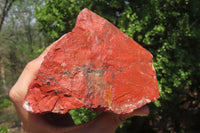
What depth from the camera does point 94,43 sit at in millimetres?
1656

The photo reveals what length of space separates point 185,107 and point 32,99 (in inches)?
171

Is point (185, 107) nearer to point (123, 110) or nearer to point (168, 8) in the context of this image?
point (168, 8)

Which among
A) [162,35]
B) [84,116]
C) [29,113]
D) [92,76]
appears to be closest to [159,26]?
[162,35]

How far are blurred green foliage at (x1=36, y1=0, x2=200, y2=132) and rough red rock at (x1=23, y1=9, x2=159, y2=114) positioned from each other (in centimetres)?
121

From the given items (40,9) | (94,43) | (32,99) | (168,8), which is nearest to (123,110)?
(94,43)

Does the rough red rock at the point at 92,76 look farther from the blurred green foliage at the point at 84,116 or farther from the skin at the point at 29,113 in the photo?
the blurred green foliage at the point at 84,116

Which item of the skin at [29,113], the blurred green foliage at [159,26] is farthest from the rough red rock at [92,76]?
the blurred green foliage at [159,26]

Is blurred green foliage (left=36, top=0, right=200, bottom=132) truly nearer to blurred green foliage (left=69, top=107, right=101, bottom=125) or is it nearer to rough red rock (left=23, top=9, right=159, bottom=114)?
blurred green foliage (left=69, top=107, right=101, bottom=125)

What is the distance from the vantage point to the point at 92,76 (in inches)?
61.0

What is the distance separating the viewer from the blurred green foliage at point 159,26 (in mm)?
2725

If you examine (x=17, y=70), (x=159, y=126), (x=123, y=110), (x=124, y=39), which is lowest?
(x=159, y=126)

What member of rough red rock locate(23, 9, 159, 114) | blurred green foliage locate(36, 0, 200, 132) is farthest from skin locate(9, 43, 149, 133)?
blurred green foliage locate(36, 0, 200, 132)

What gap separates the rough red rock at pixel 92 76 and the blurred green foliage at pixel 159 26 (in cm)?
121

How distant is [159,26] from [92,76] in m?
1.65
